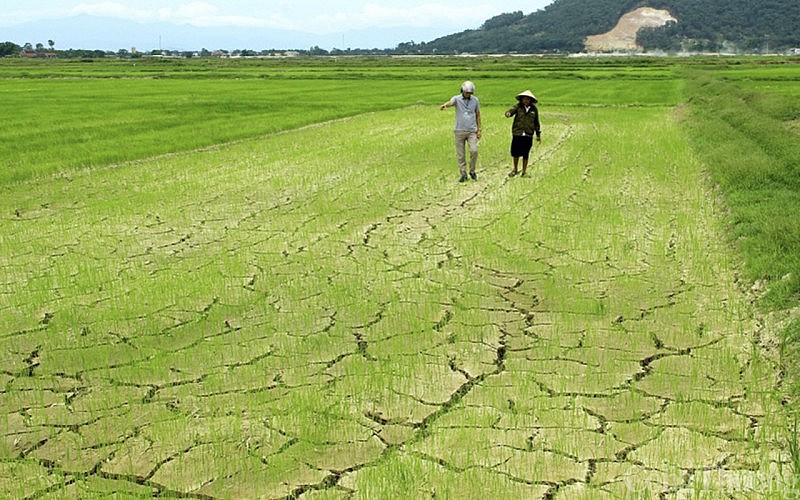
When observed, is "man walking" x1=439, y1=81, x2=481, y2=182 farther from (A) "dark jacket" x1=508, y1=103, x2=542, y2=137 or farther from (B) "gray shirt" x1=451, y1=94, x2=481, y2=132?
(A) "dark jacket" x1=508, y1=103, x2=542, y2=137

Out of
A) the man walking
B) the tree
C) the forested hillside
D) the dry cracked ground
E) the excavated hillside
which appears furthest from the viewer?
the excavated hillside

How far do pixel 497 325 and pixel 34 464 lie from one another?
9.43 ft

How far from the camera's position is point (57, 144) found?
1473cm

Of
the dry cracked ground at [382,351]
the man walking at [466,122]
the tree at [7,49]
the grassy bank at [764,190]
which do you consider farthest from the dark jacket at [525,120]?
the tree at [7,49]

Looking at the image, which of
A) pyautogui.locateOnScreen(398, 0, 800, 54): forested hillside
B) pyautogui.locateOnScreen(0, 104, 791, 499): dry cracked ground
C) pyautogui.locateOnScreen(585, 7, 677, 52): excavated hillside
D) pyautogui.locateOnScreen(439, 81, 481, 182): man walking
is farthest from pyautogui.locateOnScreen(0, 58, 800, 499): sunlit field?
pyautogui.locateOnScreen(585, 7, 677, 52): excavated hillside

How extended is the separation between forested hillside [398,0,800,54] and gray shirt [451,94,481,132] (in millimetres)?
145591

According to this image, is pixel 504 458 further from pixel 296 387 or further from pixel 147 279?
pixel 147 279

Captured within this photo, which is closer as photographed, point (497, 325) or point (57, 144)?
point (497, 325)

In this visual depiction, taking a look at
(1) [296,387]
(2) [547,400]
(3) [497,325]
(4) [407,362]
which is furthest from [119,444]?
(3) [497,325]

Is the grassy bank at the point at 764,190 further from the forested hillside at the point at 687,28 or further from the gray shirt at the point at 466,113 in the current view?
the forested hillside at the point at 687,28

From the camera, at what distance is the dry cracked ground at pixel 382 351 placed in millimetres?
3500

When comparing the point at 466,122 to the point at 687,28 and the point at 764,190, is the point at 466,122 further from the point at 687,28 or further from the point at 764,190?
the point at 687,28

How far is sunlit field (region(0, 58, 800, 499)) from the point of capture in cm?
353

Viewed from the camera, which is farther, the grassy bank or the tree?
the tree
